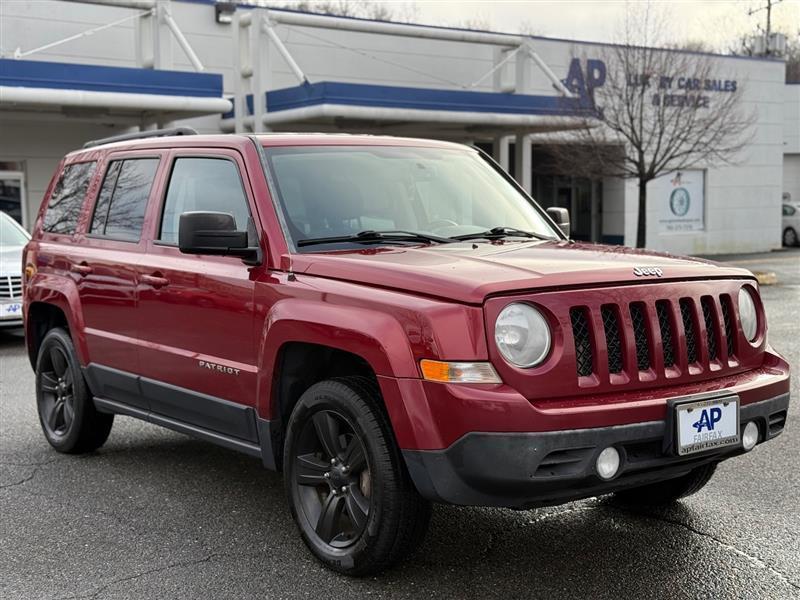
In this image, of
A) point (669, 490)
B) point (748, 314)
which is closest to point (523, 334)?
point (748, 314)

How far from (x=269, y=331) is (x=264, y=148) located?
1.03 m

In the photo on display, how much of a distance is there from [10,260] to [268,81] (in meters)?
10.3

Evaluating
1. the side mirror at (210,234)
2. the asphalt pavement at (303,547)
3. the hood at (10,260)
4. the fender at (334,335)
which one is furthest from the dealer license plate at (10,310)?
the fender at (334,335)

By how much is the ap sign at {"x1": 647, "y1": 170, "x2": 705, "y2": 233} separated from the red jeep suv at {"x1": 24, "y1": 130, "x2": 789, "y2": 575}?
971 inches

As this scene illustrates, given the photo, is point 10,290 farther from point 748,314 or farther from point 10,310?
point 748,314

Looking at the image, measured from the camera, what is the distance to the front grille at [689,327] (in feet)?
13.6

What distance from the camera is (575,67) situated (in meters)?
25.8

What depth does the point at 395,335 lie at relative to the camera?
3.87 meters

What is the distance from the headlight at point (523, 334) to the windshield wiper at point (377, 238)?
1.09 metres

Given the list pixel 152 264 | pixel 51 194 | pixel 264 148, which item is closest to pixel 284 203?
pixel 264 148

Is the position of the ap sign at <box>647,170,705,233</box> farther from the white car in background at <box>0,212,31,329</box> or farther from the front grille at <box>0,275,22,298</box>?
the front grille at <box>0,275,22,298</box>

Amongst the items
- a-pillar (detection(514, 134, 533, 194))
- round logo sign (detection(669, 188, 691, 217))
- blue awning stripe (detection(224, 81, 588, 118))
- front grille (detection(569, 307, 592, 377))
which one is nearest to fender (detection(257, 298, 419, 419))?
front grille (detection(569, 307, 592, 377))

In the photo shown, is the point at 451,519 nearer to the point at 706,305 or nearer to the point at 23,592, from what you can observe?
the point at 706,305

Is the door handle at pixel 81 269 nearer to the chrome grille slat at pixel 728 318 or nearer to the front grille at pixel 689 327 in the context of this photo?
the front grille at pixel 689 327
